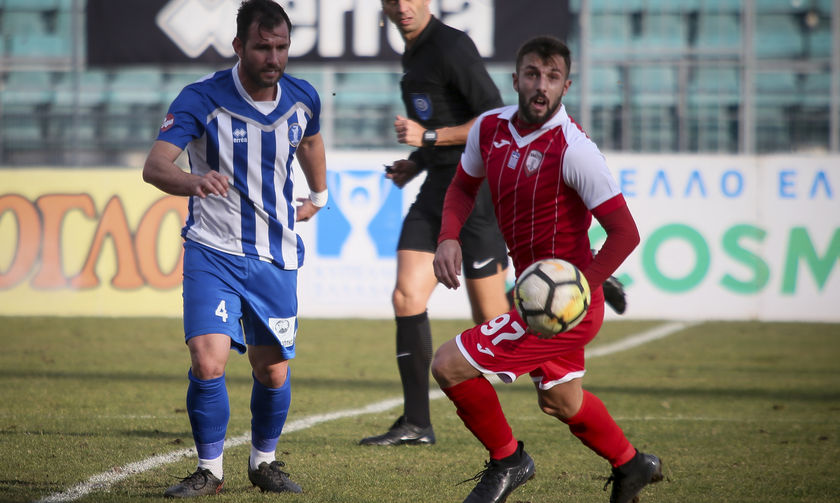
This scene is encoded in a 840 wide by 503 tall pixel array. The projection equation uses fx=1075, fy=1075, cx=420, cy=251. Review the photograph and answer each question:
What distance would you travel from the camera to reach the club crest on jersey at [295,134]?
4434 mm

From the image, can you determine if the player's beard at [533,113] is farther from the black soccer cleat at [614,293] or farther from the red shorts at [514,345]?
the black soccer cleat at [614,293]

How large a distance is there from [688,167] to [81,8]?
7676 millimetres

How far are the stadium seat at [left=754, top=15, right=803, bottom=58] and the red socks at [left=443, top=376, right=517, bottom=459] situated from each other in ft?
45.1

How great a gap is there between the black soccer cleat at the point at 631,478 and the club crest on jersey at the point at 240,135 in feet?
6.37

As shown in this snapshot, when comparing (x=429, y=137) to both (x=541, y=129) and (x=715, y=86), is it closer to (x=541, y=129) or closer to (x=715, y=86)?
(x=541, y=129)

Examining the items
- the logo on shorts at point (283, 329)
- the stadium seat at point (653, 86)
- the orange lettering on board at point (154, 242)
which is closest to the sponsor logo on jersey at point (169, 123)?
the logo on shorts at point (283, 329)

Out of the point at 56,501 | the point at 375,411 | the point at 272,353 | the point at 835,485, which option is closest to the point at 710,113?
the point at 375,411

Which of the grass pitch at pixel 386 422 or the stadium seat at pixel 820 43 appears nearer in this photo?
the grass pitch at pixel 386 422

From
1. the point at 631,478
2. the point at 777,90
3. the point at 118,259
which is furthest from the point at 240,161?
the point at 777,90

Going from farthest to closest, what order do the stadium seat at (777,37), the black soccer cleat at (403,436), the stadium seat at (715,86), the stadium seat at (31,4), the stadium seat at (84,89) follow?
the stadium seat at (777,37)
the stadium seat at (31,4)
the stadium seat at (715,86)
the stadium seat at (84,89)
the black soccer cleat at (403,436)

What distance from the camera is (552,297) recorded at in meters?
3.65

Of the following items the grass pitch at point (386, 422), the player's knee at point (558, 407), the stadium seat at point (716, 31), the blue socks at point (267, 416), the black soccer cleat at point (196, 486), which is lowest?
the grass pitch at point (386, 422)

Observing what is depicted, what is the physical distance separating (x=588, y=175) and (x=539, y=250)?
0.38 metres

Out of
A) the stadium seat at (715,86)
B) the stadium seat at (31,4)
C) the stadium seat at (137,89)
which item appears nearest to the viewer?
the stadium seat at (715,86)
